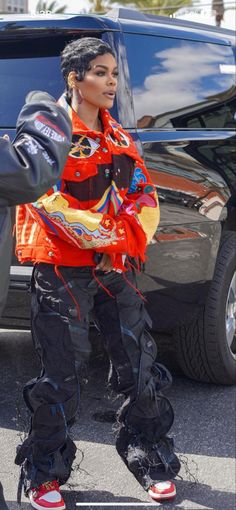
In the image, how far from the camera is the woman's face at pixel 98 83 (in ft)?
9.98

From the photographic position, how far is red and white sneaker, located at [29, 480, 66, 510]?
3.18 meters

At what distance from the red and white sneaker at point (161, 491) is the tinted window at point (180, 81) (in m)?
1.52

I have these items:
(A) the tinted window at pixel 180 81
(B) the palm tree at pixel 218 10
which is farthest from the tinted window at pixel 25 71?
(B) the palm tree at pixel 218 10

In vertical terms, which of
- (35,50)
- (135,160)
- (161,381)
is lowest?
(161,381)

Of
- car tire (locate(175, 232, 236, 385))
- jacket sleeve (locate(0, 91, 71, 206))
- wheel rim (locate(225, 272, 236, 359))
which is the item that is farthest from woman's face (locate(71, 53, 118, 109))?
wheel rim (locate(225, 272, 236, 359))

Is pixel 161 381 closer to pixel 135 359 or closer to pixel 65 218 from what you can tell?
pixel 135 359

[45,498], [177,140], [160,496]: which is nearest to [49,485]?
[45,498]

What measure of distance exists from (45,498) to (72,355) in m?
0.55

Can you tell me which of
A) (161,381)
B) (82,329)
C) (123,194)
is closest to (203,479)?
(161,381)

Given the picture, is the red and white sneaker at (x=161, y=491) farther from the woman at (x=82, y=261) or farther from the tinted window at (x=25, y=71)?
the tinted window at (x=25, y=71)

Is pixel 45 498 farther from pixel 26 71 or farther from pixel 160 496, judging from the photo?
pixel 26 71

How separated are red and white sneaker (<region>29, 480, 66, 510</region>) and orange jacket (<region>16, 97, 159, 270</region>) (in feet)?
2.75

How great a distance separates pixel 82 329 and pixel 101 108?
0.80 meters

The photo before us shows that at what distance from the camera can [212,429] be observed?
4086 mm
